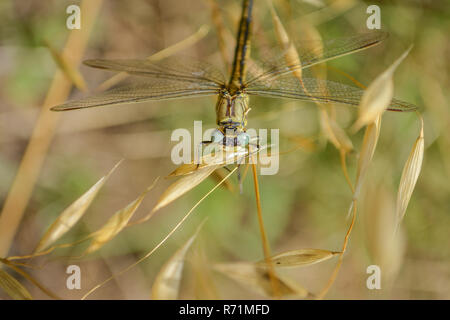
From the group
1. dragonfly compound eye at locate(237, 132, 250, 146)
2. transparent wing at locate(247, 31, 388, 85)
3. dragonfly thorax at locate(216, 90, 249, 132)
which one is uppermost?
transparent wing at locate(247, 31, 388, 85)

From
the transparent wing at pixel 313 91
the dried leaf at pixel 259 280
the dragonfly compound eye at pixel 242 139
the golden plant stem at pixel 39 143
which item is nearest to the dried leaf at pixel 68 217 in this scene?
the dried leaf at pixel 259 280

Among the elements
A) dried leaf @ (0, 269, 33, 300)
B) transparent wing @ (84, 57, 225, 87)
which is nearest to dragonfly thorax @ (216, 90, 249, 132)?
transparent wing @ (84, 57, 225, 87)

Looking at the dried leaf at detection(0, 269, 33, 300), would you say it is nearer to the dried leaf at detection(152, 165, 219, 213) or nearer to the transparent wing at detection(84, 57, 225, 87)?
the dried leaf at detection(152, 165, 219, 213)

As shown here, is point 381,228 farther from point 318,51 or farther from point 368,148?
point 318,51

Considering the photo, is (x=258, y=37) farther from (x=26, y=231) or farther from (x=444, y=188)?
(x=26, y=231)

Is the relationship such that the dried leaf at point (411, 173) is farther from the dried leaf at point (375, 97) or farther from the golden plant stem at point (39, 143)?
the golden plant stem at point (39, 143)
